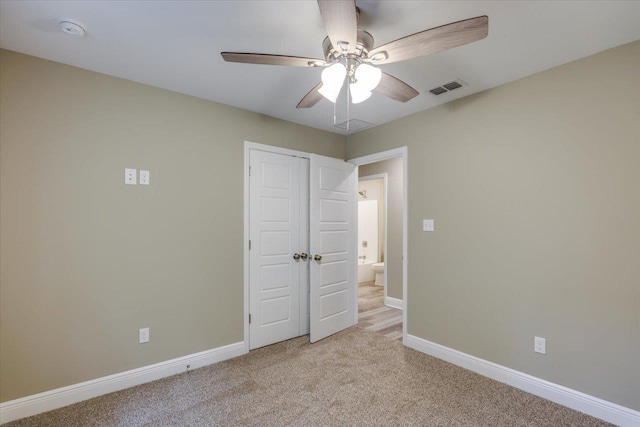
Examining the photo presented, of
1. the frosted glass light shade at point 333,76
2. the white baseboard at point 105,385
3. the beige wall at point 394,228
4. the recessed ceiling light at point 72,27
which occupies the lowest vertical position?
the white baseboard at point 105,385

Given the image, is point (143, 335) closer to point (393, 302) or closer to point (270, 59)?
point (270, 59)

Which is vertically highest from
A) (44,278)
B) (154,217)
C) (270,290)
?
(154,217)

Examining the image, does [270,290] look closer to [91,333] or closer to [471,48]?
[91,333]

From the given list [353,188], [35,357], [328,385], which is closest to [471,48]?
[353,188]

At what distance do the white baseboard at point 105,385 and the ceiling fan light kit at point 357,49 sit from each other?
8.34 ft

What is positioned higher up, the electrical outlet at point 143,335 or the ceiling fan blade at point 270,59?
the ceiling fan blade at point 270,59

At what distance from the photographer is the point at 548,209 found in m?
2.33

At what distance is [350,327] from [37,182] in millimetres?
3394

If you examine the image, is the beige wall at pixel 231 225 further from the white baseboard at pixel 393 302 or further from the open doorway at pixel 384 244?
the white baseboard at pixel 393 302

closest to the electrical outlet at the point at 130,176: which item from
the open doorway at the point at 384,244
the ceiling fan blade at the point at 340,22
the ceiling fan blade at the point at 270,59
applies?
the ceiling fan blade at the point at 270,59

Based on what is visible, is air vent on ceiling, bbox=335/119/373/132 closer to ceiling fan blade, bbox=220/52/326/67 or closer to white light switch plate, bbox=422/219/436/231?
white light switch plate, bbox=422/219/436/231

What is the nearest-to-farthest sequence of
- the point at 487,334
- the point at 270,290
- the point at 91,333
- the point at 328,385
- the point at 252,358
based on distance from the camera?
the point at 91,333 → the point at 328,385 → the point at 487,334 → the point at 252,358 → the point at 270,290

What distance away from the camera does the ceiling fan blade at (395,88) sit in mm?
1843

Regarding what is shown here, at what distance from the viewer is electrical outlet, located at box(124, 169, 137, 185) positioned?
98.3 inches
